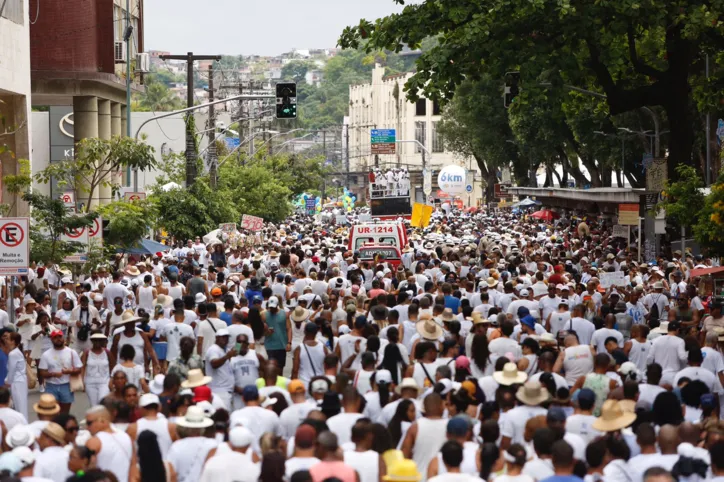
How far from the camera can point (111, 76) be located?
47656mm

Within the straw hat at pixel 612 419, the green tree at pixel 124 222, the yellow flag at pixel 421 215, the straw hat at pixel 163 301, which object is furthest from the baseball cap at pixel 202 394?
the yellow flag at pixel 421 215

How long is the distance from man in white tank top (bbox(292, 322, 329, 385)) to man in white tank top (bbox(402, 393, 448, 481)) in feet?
14.9

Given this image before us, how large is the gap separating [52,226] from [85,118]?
75.3ft

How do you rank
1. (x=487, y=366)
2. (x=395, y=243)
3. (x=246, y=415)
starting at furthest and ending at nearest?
(x=395, y=243)
(x=487, y=366)
(x=246, y=415)

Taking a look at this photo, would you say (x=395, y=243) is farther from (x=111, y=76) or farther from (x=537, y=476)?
(x=537, y=476)

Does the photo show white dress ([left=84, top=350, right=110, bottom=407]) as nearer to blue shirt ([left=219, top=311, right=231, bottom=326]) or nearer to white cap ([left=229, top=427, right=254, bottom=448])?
blue shirt ([left=219, top=311, right=231, bottom=326])

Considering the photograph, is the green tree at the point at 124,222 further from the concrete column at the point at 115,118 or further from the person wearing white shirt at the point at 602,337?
the concrete column at the point at 115,118

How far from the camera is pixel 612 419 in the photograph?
983 cm

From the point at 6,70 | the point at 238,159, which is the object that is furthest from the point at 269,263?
the point at 238,159

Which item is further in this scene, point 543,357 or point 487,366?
point 487,366

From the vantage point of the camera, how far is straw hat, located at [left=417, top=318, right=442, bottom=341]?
14.5 m

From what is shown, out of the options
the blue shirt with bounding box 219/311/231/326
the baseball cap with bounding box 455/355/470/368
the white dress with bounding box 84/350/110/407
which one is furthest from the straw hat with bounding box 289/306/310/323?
the baseball cap with bounding box 455/355/470/368

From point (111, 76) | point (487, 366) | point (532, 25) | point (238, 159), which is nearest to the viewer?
point (487, 366)

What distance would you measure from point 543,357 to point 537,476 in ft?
13.5
